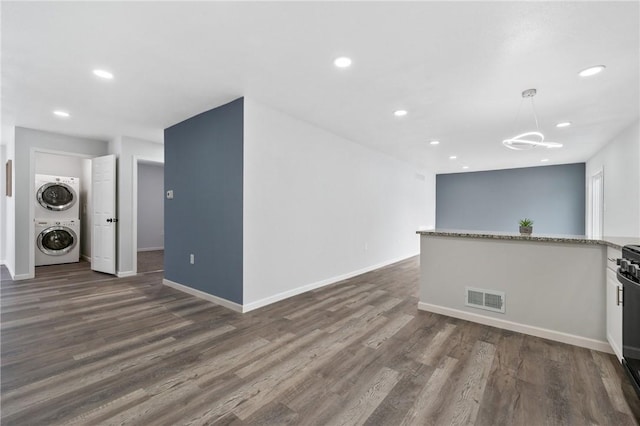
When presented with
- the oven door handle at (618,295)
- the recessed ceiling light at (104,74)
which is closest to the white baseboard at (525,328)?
A: the oven door handle at (618,295)

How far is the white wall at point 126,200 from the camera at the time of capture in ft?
16.5

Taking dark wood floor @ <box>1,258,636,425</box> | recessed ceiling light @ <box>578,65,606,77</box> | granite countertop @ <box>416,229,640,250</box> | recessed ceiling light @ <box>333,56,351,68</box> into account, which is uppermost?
recessed ceiling light @ <box>333,56,351,68</box>

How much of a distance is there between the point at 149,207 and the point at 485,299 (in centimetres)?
845

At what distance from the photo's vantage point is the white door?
5008mm

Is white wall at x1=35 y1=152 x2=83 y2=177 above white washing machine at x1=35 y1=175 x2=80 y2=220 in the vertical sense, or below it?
above

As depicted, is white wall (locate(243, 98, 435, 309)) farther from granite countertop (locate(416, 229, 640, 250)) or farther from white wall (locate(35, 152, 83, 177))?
white wall (locate(35, 152, 83, 177))

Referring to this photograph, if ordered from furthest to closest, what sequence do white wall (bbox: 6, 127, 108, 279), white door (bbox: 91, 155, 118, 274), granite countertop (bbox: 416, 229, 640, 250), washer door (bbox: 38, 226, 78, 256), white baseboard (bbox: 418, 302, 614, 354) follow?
washer door (bbox: 38, 226, 78, 256) < white door (bbox: 91, 155, 118, 274) < white wall (bbox: 6, 127, 108, 279) < white baseboard (bbox: 418, 302, 614, 354) < granite countertop (bbox: 416, 229, 640, 250)

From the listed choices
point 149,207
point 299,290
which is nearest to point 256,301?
point 299,290

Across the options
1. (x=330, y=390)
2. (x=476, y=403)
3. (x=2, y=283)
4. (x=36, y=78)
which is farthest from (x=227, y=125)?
(x=2, y=283)

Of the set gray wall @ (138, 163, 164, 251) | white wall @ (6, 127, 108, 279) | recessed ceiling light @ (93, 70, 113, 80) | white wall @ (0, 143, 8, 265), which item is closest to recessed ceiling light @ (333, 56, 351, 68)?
recessed ceiling light @ (93, 70, 113, 80)

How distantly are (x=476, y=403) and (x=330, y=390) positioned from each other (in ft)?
2.93

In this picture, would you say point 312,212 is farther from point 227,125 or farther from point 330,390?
point 330,390

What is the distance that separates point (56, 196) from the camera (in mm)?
6020

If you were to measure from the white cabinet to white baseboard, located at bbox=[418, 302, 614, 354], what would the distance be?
0.12 m
